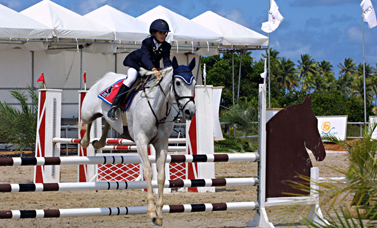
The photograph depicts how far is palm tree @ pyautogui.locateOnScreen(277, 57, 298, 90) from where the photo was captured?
209 ft

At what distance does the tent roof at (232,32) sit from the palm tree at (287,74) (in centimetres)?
4281

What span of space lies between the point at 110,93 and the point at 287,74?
60414 mm

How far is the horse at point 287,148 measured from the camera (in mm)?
5262

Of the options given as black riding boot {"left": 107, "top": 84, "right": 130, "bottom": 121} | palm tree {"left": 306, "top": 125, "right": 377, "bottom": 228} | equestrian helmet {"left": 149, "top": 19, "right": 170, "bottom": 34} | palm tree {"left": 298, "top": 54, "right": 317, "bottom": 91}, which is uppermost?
palm tree {"left": 298, "top": 54, "right": 317, "bottom": 91}

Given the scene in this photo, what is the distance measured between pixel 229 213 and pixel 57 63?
14433 millimetres

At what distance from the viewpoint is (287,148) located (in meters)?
5.29

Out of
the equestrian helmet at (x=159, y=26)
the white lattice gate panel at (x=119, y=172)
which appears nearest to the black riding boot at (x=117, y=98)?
the equestrian helmet at (x=159, y=26)

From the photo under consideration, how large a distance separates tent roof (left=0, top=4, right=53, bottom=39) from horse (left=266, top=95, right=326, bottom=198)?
12.2 m

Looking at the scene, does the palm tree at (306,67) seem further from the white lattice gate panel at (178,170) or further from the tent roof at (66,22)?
the white lattice gate panel at (178,170)

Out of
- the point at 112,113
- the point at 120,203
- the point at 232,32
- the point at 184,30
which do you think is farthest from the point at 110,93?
the point at 232,32

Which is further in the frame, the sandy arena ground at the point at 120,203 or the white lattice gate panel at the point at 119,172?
the white lattice gate panel at the point at 119,172

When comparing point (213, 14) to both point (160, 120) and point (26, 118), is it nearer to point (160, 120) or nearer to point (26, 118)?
point (26, 118)

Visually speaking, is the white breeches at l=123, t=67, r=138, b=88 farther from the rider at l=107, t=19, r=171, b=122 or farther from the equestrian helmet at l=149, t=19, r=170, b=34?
the equestrian helmet at l=149, t=19, r=170, b=34

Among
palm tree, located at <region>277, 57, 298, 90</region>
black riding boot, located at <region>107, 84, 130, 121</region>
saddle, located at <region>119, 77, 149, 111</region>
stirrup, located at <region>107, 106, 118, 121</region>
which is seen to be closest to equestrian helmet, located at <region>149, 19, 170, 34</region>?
saddle, located at <region>119, 77, 149, 111</region>
